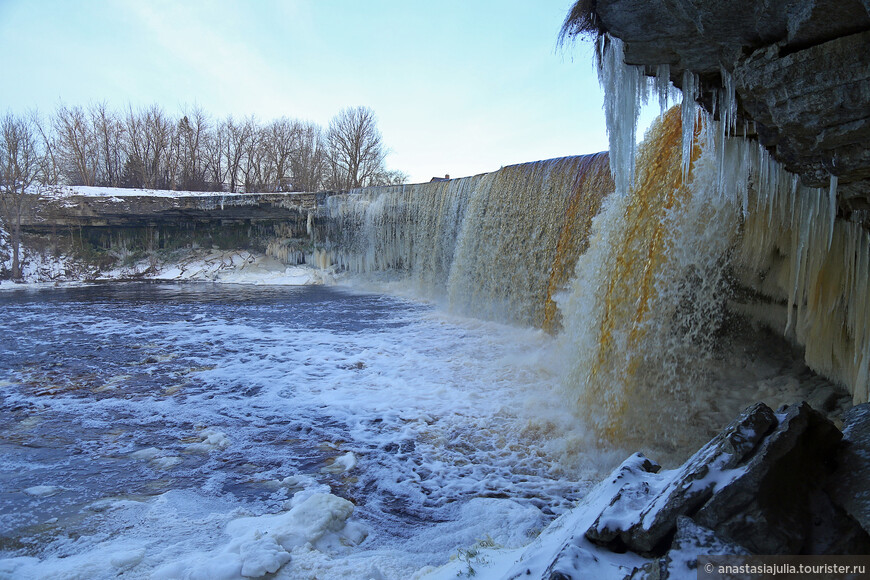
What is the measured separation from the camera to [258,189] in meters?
35.2

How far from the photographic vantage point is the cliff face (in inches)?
86.0

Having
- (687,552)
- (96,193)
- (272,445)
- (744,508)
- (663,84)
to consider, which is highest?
(96,193)

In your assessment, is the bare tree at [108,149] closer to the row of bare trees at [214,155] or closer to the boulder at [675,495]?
the row of bare trees at [214,155]

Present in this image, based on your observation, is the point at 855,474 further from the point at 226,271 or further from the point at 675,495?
the point at 226,271

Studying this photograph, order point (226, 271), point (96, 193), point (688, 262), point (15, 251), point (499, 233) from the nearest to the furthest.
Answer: point (688, 262), point (499, 233), point (15, 251), point (226, 271), point (96, 193)

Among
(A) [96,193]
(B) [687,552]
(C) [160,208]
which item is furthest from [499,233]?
(A) [96,193]

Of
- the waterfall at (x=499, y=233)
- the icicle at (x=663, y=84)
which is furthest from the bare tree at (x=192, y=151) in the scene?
the icicle at (x=663, y=84)

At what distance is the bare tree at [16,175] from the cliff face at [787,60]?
26320mm

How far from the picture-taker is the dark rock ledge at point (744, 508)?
165 cm

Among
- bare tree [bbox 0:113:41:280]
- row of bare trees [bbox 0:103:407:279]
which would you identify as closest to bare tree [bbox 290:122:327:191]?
row of bare trees [bbox 0:103:407:279]

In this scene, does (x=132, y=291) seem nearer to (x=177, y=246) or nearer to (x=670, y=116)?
(x=177, y=246)

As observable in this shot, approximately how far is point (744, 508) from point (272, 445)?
3.70 m

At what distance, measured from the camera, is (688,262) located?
183 inches

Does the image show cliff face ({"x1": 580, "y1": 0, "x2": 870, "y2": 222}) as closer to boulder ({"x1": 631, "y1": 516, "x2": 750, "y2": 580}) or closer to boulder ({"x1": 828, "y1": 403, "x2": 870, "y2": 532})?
boulder ({"x1": 828, "y1": 403, "x2": 870, "y2": 532})
